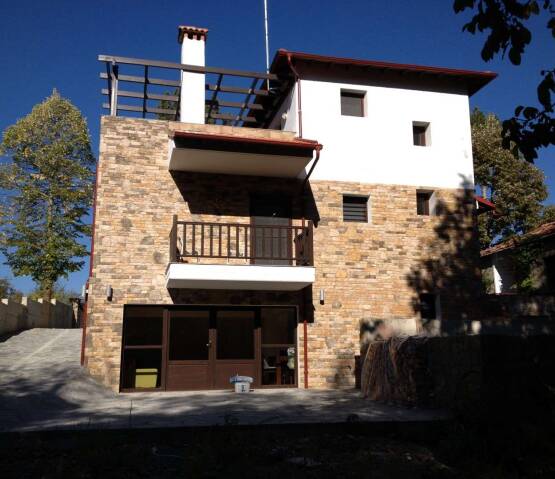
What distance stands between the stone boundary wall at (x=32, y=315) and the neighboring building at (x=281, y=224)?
337 inches

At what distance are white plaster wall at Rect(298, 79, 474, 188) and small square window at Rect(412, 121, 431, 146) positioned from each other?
19 centimetres

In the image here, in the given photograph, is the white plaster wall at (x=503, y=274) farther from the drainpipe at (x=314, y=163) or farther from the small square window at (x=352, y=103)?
the drainpipe at (x=314, y=163)

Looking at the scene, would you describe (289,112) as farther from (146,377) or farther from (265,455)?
(265,455)

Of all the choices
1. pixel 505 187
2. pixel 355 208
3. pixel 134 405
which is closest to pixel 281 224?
pixel 355 208

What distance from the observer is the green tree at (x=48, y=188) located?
2958cm

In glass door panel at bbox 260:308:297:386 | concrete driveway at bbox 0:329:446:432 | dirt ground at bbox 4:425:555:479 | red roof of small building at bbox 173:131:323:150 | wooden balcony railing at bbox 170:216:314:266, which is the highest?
red roof of small building at bbox 173:131:323:150

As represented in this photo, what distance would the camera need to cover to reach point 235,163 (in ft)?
45.9

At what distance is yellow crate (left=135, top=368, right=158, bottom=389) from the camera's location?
1336 cm

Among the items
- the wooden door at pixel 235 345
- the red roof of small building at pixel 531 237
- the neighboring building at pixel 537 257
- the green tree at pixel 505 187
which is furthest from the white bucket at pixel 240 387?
the green tree at pixel 505 187

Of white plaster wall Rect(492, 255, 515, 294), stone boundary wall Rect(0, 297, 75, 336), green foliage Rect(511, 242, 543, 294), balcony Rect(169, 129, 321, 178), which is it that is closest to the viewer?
balcony Rect(169, 129, 321, 178)

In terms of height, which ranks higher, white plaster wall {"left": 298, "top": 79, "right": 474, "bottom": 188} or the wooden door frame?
white plaster wall {"left": 298, "top": 79, "right": 474, "bottom": 188}

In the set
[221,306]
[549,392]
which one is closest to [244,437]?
[549,392]

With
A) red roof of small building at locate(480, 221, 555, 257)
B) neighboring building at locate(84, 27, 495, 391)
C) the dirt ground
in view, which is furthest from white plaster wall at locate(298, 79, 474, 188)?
the dirt ground

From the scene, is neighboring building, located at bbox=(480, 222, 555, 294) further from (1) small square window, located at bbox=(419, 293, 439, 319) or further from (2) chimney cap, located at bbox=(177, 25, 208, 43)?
(2) chimney cap, located at bbox=(177, 25, 208, 43)
